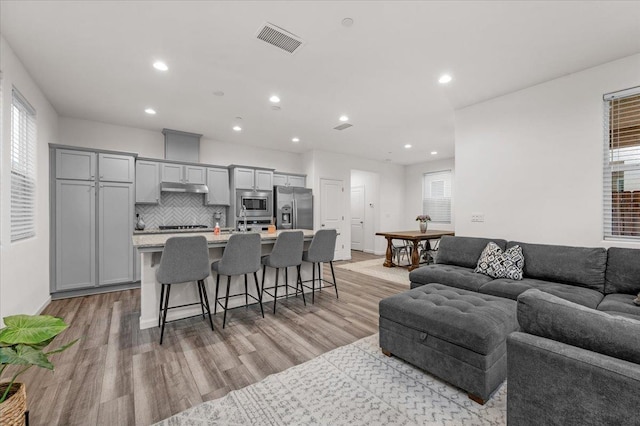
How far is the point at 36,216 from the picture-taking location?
338 centimetres

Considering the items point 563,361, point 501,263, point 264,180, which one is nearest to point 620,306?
point 501,263

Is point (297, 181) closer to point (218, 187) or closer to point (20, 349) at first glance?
point (218, 187)

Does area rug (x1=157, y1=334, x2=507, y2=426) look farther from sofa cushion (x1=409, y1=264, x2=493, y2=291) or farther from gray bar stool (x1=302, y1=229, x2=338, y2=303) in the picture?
gray bar stool (x1=302, y1=229, x2=338, y2=303)

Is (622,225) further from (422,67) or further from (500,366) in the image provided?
(422,67)

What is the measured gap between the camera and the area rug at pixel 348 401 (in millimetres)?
1625

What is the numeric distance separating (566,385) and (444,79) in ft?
10.5

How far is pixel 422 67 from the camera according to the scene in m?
3.00

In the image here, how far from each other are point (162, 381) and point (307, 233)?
7.92 feet

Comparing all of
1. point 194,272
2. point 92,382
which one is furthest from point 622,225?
point 92,382

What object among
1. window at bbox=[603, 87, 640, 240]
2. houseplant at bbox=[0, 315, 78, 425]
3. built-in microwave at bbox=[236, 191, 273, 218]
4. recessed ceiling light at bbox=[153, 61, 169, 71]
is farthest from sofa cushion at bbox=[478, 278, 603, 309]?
built-in microwave at bbox=[236, 191, 273, 218]

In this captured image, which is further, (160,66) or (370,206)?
(370,206)

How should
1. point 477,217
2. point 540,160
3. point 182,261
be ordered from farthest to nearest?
point 477,217
point 540,160
point 182,261

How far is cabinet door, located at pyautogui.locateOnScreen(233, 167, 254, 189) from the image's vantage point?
561 centimetres

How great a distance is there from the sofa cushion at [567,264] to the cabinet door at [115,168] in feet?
19.1
